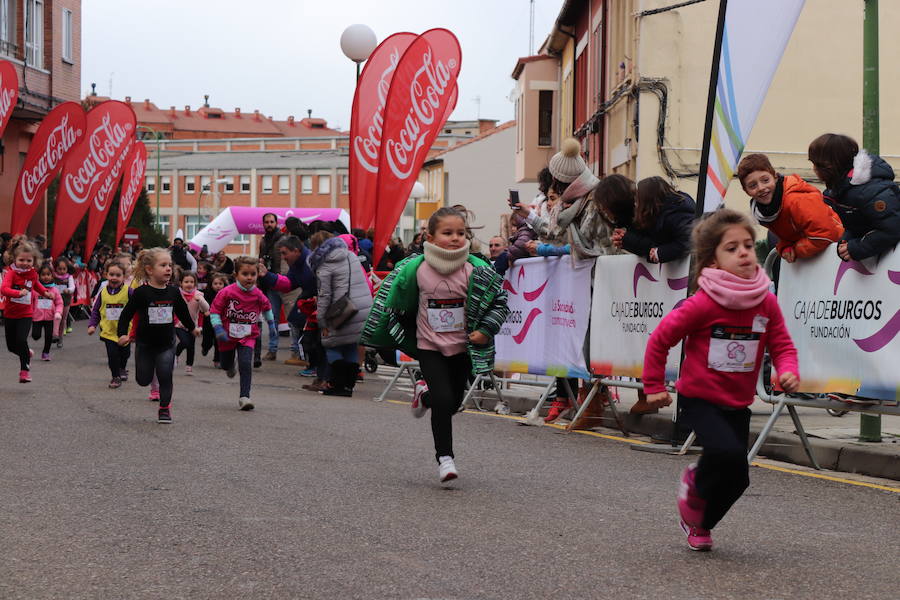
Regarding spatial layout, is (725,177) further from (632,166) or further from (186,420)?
(632,166)

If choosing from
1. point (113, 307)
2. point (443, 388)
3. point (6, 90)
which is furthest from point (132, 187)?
point (443, 388)

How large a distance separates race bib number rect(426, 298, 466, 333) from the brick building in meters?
34.6

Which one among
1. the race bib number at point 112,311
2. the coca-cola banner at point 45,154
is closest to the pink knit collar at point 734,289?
the race bib number at point 112,311

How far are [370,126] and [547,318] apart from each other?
9.15 m

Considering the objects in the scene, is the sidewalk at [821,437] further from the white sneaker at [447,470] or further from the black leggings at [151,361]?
the black leggings at [151,361]

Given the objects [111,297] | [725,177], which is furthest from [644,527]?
[111,297]

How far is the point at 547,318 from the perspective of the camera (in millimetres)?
12594

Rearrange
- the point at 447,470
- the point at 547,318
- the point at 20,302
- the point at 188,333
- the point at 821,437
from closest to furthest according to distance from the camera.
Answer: the point at 447,470
the point at 821,437
the point at 547,318
the point at 20,302
the point at 188,333

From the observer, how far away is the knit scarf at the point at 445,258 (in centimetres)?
820

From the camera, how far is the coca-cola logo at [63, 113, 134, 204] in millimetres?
29312

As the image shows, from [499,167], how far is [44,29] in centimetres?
4028

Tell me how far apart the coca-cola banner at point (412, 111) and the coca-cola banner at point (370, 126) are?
3.87 feet

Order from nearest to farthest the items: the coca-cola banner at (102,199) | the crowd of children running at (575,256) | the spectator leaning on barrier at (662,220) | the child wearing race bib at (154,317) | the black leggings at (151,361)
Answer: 1. the crowd of children running at (575,256)
2. the spectator leaning on barrier at (662,220)
3. the black leggings at (151,361)
4. the child wearing race bib at (154,317)
5. the coca-cola banner at (102,199)

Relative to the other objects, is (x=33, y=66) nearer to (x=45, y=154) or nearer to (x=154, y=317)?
(x=45, y=154)
